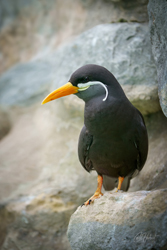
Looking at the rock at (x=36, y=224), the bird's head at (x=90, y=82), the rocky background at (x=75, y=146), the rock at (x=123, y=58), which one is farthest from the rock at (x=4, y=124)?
the bird's head at (x=90, y=82)

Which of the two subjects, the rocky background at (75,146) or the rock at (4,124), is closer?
the rocky background at (75,146)

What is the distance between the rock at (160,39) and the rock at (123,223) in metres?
0.93

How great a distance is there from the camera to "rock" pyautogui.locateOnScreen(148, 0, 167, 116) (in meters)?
2.90

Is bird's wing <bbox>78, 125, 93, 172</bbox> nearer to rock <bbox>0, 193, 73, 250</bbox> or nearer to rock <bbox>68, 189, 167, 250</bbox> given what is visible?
rock <bbox>68, 189, 167, 250</bbox>

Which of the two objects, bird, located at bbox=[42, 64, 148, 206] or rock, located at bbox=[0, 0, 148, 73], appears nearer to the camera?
bird, located at bbox=[42, 64, 148, 206]

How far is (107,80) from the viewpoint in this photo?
3.00 m

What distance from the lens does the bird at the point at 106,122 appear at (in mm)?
2930

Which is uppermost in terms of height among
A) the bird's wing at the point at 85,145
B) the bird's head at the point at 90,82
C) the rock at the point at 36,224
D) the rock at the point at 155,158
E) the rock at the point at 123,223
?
the bird's head at the point at 90,82

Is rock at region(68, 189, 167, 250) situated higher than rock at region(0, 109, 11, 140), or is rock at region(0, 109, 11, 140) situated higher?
rock at region(68, 189, 167, 250)

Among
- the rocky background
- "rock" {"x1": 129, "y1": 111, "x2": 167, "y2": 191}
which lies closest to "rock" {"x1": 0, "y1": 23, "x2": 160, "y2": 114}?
the rocky background

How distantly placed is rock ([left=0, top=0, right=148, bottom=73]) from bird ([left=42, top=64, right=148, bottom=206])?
3173mm

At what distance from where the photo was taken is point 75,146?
480cm

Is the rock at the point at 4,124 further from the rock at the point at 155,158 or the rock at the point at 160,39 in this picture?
the rock at the point at 160,39

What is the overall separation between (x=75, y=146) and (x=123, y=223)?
2.35 meters
